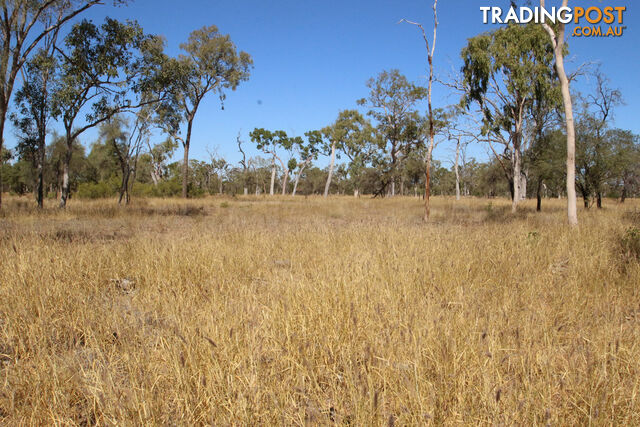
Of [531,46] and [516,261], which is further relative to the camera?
[531,46]

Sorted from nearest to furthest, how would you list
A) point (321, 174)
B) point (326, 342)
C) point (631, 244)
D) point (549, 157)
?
1. point (326, 342)
2. point (631, 244)
3. point (549, 157)
4. point (321, 174)

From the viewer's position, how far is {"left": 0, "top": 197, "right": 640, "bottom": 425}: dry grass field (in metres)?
1.61

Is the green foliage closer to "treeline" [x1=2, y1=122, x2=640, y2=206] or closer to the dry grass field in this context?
"treeline" [x1=2, y1=122, x2=640, y2=206]

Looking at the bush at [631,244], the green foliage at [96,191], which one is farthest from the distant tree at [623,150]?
the green foliage at [96,191]

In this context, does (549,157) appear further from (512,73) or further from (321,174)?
(321,174)

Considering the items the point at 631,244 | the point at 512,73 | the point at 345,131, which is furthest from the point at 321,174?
the point at 631,244

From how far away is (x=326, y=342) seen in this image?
2262mm

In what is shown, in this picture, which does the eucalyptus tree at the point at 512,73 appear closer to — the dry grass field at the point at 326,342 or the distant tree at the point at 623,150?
the distant tree at the point at 623,150

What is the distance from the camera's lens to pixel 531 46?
56.7ft

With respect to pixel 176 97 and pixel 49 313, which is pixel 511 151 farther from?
pixel 49 313

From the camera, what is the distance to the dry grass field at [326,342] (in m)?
1.61

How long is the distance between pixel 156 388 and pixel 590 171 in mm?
21619

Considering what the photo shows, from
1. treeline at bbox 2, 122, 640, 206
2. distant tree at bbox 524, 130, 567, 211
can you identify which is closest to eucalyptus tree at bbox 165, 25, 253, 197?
treeline at bbox 2, 122, 640, 206

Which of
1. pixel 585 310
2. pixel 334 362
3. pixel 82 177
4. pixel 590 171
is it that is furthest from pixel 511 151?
pixel 82 177
